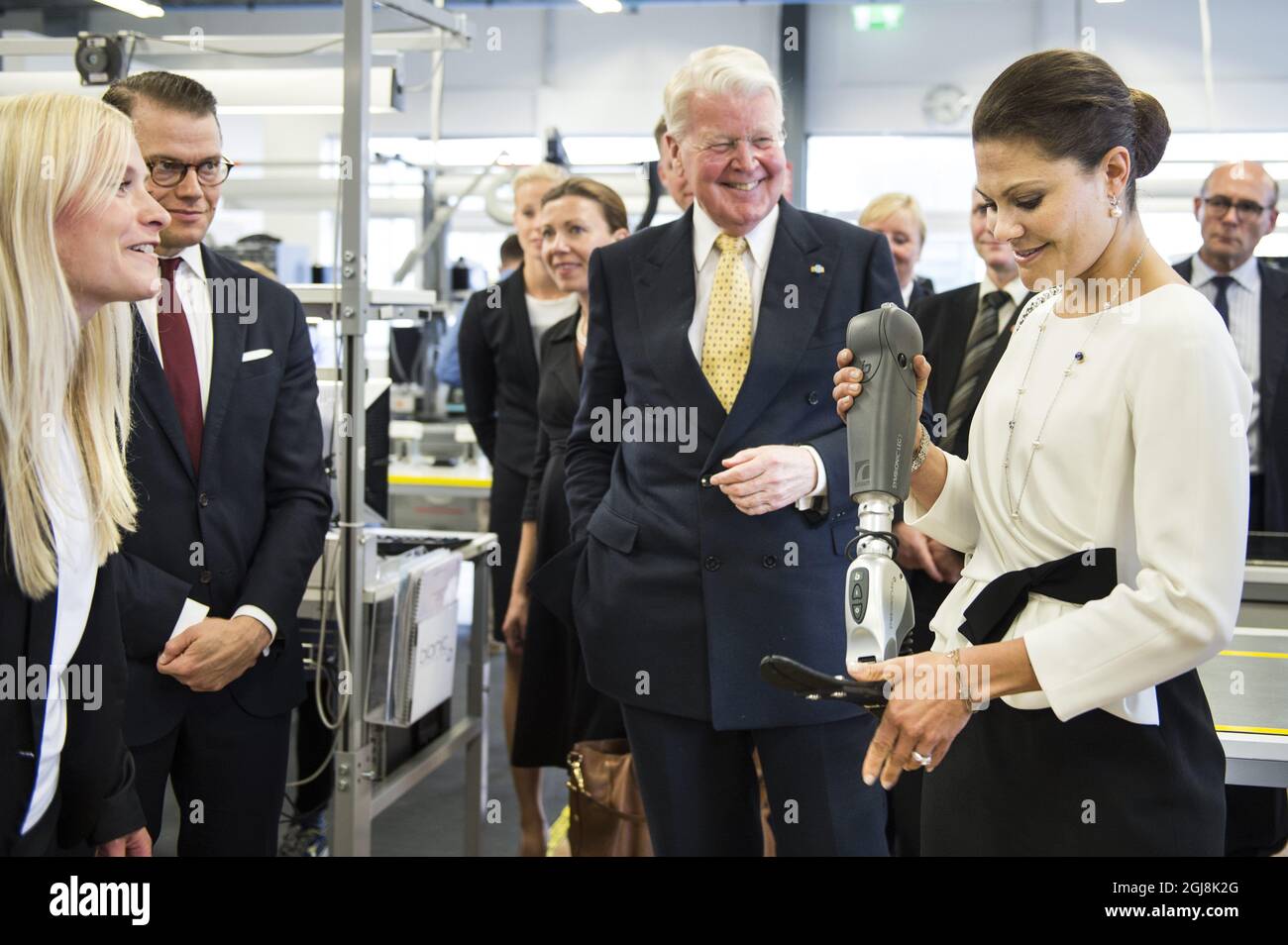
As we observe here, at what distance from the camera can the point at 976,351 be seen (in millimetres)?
3049

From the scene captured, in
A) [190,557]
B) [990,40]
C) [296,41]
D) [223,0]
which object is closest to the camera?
[190,557]

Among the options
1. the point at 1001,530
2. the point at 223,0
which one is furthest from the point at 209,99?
the point at 223,0

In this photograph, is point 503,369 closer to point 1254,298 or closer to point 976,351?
point 976,351

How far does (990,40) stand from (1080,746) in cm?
1002

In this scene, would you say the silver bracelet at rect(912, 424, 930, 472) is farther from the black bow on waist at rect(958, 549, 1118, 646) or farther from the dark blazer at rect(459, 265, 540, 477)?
the dark blazer at rect(459, 265, 540, 477)

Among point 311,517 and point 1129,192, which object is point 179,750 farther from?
point 1129,192

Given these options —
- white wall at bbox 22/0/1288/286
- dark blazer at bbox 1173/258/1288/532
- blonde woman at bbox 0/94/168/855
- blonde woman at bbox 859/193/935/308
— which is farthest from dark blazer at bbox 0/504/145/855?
white wall at bbox 22/0/1288/286

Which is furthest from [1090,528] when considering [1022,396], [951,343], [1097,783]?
[951,343]

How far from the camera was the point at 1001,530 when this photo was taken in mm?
1458

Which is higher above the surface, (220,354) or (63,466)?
(220,354)

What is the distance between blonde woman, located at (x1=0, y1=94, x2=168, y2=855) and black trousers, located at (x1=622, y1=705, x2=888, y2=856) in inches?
29.5

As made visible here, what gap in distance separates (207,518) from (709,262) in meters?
0.96

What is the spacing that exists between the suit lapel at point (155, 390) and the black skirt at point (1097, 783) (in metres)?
1.38
